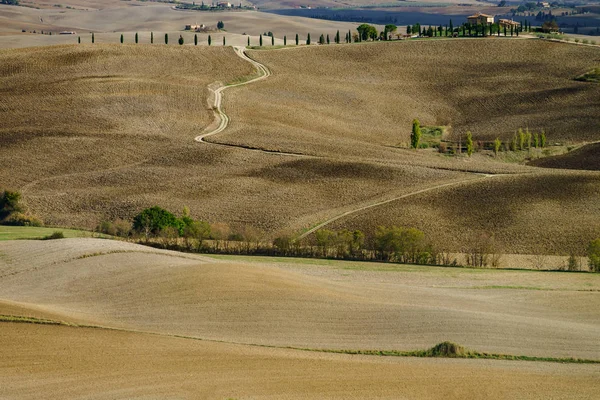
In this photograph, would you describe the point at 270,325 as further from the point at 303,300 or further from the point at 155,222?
the point at 155,222

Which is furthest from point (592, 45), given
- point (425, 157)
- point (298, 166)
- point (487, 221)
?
point (487, 221)

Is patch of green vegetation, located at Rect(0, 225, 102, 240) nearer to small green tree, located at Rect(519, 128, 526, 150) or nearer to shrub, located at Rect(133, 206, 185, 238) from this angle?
shrub, located at Rect(133, 206, 185, 238)

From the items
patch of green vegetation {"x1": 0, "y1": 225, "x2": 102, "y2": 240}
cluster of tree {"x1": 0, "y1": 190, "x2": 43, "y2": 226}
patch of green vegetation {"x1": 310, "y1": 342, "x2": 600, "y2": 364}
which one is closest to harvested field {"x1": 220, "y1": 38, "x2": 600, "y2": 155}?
cluster of tree {"x1": 0, "y1": 190, "x2": 43, "y2": 226}

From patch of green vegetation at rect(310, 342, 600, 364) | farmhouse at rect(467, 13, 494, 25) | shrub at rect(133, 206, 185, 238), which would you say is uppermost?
farmhouse at rect(467, 13, 494, 25)

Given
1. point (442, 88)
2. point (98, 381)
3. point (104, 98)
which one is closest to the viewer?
point (98, 381)

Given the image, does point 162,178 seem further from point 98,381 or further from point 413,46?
point 413,46

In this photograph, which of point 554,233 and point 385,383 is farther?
point 554,233

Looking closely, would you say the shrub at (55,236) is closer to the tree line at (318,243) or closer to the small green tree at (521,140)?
the tree line at (318,243)

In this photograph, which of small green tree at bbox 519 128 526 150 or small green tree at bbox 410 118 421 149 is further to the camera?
small green tree at bbox 519 128 526 150
